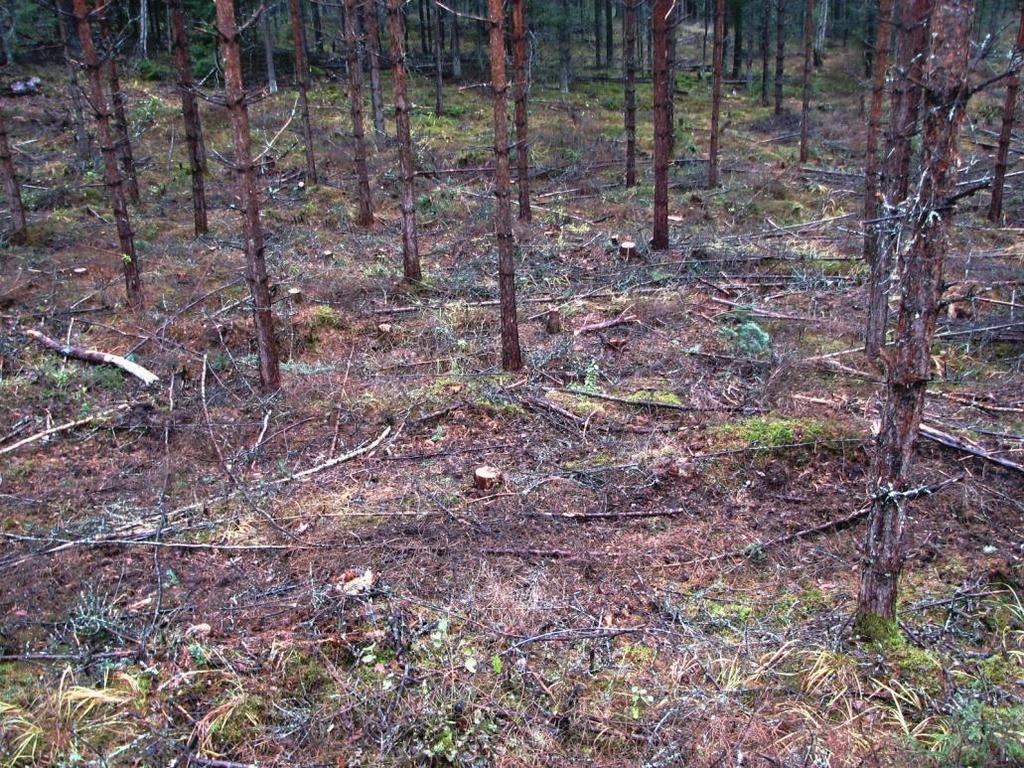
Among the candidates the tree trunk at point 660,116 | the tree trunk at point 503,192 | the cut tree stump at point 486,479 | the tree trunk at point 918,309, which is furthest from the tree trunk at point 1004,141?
the cut tree stump at point 486,479

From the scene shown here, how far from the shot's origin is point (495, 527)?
6.87 m

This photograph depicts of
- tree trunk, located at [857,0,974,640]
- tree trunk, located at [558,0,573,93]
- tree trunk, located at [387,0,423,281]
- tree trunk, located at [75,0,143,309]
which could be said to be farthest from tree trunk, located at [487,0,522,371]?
tree trunk, located at [558,0,573,93]

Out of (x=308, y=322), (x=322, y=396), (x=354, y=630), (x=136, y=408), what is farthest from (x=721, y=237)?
(x=354, y=630)

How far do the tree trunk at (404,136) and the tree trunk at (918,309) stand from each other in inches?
422

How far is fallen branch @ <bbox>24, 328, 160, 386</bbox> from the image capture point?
10.2 metres

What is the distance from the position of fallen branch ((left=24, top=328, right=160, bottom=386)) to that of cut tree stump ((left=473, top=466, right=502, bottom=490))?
213 inches

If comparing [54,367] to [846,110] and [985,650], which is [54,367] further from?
[846,110]

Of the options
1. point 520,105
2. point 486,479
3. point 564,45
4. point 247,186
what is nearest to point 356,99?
point 520,105

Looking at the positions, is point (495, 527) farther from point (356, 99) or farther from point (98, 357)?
point (356, 99)

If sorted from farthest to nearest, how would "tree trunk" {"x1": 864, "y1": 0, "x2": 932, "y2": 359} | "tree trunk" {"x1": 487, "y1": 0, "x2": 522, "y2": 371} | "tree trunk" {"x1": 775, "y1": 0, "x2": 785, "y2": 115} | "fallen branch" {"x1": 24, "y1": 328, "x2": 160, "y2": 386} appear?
1. "tree trunk" {"x1": 775, "y1": 0, "x2": 785, "y2": 115}
2. "fallen branch" {"x1": 24, "y1": 328, "x2": 160, "y2": 386}
3. "tree trunk" {"x1": 487, "y1": 0, "x2": 522, "y2": 371}
4. "tree trunk" {"x1": 864, "y1": 0, "x2": 932, "y2": 359}

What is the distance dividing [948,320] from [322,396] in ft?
33.0

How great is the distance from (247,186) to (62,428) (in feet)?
12.4

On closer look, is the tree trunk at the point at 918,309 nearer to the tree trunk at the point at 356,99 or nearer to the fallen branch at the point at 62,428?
the fallen branch at the point at 62,428

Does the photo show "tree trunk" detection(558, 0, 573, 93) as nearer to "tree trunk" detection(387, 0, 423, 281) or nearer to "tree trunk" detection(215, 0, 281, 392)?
"tree trunk" detection(387, 0, 423, 281)
